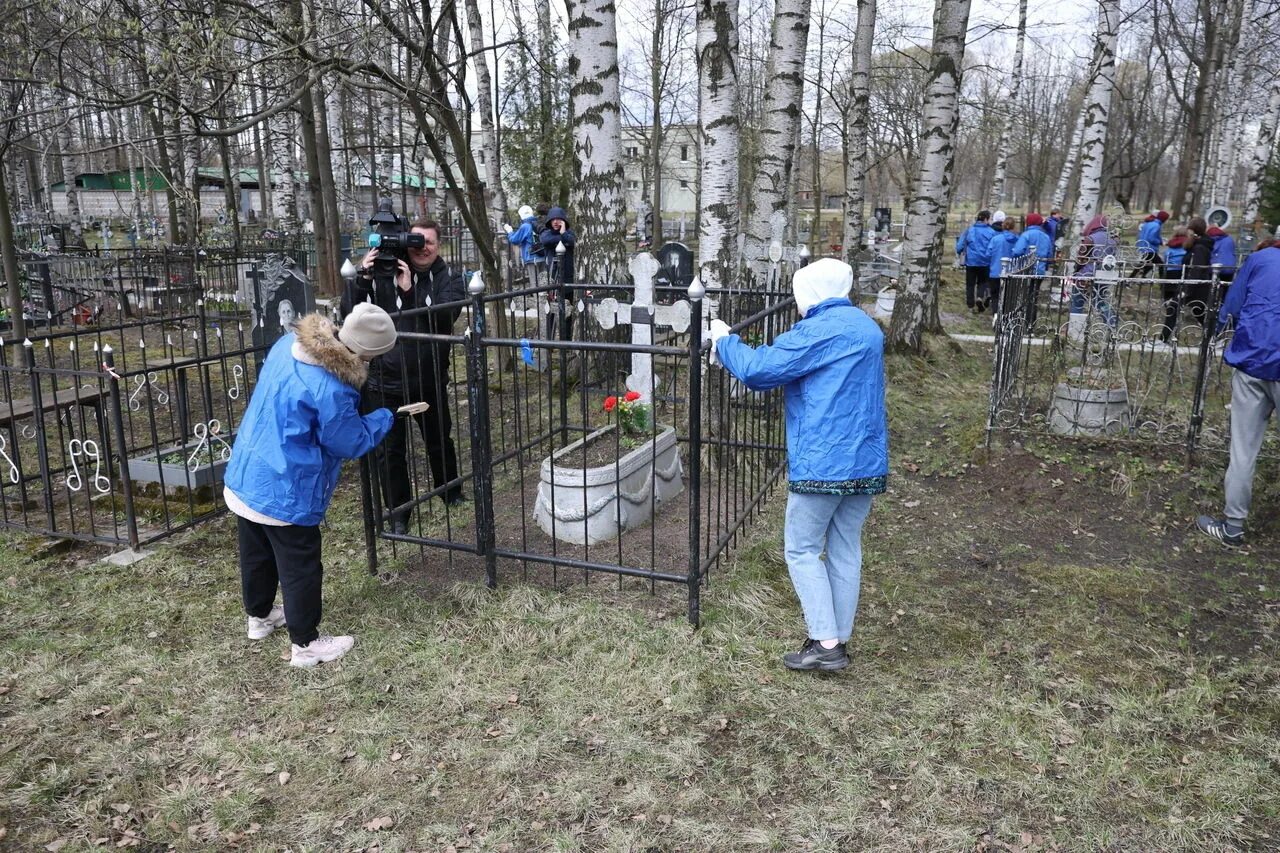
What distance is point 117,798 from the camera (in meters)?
3.09

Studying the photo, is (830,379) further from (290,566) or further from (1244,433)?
(1244,433)

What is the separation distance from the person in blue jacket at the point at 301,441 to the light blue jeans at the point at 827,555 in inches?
69.8

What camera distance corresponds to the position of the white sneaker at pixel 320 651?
12.8 feet

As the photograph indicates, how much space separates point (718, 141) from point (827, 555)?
13.2ft

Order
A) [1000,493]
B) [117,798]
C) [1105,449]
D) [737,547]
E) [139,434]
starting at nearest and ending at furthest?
[117,798]
[737,547]
[1000,493]
[1105,449]
[139,434]

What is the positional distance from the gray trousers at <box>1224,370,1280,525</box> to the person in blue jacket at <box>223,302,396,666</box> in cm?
461

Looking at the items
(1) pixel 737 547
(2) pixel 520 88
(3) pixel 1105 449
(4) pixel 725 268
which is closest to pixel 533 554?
(1) pixel 737 547

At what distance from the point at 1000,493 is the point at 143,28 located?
6.72 m

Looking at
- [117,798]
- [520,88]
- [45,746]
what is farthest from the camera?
[520,88]

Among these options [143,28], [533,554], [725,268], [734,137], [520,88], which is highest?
[520,88]

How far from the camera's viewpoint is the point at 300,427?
3516 millimetres

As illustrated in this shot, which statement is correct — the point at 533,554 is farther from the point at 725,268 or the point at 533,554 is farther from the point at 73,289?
the point at 73,289

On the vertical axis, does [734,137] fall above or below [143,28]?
below

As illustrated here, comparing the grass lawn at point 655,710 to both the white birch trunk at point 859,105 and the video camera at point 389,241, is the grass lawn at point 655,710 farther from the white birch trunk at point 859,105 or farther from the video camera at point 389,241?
the white birch trunk at point 859,105
